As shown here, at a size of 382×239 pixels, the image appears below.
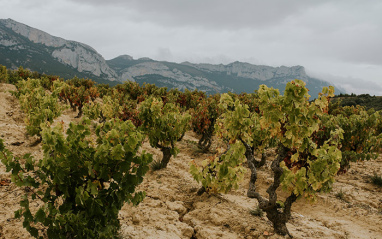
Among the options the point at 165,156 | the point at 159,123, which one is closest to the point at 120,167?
the point at 159,123

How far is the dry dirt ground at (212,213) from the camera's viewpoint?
14.3ft

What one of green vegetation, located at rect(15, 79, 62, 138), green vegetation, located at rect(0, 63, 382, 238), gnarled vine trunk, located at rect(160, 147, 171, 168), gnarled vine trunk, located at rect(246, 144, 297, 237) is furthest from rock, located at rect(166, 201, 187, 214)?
green vegetation, located at rect(15, 79, 62, 138)

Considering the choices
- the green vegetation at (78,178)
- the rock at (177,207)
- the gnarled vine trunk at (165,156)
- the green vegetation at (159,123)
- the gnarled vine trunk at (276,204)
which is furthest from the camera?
the gnarled vine trunk at (165,156)

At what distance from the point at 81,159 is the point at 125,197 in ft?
2.99

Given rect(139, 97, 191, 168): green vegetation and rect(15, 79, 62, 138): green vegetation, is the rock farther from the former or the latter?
rect(15, 79, 62, 138): green vegetation

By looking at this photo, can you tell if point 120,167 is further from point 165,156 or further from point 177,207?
point 165,156

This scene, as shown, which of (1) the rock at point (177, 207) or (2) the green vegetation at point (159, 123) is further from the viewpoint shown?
(2) the green vegetation at point (159, 123)

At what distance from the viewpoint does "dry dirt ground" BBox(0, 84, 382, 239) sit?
14.3ft

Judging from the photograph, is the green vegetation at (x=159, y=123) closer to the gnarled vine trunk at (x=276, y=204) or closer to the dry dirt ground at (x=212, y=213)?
the dry dirt ground at (x=212, y=213)

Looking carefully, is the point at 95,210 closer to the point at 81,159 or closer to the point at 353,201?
the point at 81,159

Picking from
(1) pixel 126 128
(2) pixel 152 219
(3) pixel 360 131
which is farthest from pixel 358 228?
(1) pixel 126 128

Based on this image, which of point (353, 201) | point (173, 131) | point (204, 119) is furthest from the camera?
point (204, 119)

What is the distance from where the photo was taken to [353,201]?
22.7ft

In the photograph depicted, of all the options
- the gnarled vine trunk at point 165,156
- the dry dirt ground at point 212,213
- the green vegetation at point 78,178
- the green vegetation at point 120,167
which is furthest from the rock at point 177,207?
the gnarled vine trunk at point 165,156
